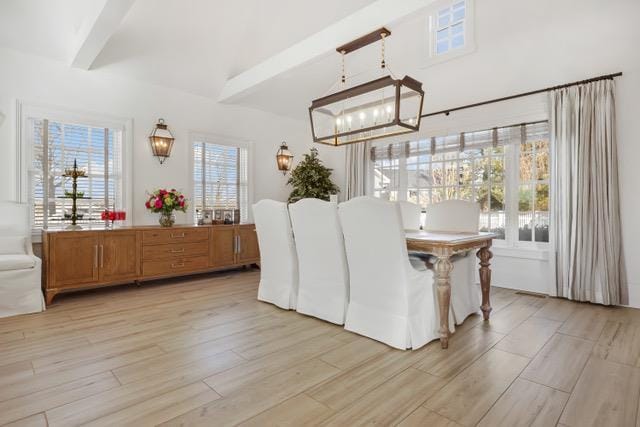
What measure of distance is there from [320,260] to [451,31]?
3872 mm

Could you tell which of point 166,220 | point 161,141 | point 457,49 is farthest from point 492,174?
point 161,141

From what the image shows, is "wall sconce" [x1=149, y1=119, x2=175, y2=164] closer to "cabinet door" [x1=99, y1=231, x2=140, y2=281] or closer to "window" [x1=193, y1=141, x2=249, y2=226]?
"window" [x1=193, y1=141, x2=249, y2=226]

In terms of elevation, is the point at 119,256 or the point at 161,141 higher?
the point at 161,141

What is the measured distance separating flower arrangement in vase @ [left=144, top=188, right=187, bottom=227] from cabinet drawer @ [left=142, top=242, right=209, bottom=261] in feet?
1.06

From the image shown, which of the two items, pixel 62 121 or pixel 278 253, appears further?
pixel 62 121

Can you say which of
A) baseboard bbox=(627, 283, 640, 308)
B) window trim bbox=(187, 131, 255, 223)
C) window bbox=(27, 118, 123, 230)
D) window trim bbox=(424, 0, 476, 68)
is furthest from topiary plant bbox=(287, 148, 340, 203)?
baseboard bbox=(627, 283, 640, 308)

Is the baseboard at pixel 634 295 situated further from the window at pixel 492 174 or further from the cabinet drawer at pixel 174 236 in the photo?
the cabinet drawer at pixel 174 236

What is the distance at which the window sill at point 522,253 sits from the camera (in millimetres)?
3977

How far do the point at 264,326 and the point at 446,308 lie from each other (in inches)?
56.6

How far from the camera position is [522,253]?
413 centimetres

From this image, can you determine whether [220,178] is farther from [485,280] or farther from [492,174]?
[485,280]

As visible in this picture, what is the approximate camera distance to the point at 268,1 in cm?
470

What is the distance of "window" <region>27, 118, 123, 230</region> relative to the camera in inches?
154

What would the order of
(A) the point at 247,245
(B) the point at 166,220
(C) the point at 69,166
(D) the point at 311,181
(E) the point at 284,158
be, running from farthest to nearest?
(E) the point at 284,158
(D) the point at 311,181
(A) the point at 247,245
(B) the point at 166,220
(C) the point at 69,166
